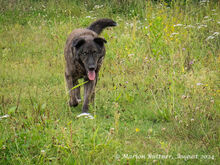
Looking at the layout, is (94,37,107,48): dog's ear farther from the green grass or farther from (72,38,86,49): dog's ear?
the green grass

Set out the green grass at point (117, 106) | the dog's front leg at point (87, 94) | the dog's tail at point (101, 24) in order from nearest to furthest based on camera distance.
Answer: the green grass at point (117, 106) < the dog's front leg at point (87, 94) < the dog's tail at point (101, 24)

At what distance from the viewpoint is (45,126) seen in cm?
347

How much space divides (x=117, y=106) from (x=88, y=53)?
1.77 meters

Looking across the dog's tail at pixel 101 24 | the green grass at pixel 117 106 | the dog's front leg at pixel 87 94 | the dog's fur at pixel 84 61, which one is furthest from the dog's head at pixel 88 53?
the dog's tail at pixel 101 24

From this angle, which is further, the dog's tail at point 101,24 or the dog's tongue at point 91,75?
the dog's tail at point 101,24

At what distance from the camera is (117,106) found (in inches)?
129

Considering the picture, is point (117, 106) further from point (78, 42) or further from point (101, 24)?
point (101, 24)

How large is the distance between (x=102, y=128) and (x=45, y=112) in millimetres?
748

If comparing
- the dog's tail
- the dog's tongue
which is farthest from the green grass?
the dog's tail

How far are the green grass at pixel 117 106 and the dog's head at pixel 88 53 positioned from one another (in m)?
0.45

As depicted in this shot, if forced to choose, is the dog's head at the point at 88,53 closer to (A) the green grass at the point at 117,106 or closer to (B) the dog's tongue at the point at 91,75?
(B) the dog's tongue at the point at 91,75

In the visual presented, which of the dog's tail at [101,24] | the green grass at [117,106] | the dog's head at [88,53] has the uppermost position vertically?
the dog's tail at [101,24]

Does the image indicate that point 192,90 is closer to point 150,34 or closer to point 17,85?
point 150,34

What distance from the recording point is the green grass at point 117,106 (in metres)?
3.09
